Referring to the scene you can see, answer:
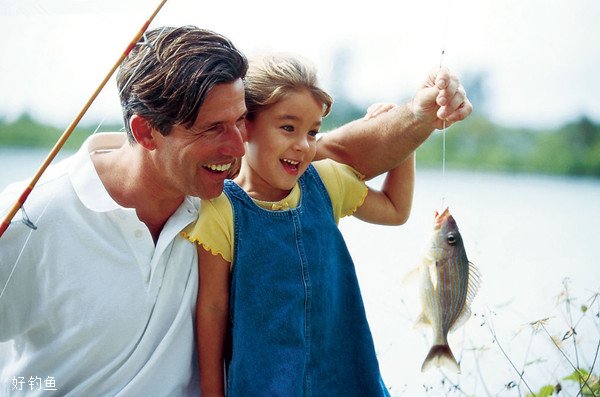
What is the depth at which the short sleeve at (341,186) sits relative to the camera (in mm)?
2512

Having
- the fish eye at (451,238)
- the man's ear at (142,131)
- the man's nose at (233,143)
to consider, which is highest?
the man's ear at (142,131)

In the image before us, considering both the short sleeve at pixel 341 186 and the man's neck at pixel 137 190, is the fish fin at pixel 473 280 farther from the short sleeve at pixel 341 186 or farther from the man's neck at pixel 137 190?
the man's neck at pixel 137 190

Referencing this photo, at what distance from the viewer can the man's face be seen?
2.20 metres

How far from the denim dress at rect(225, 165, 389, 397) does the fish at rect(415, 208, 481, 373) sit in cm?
27

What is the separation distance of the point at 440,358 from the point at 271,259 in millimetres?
543

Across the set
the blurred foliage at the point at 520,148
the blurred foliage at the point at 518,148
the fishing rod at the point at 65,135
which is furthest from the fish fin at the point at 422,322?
the blurred foliage at the point at 520,148

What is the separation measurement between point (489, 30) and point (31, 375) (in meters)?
9.29

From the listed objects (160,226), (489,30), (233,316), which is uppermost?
(489,30)

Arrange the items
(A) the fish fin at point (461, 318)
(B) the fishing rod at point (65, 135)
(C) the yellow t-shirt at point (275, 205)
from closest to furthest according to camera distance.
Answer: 1. (B) the fishing rod at point (65, 135)
2. (C) the yellow t-shirt at point (275, 205)
3. (A) the fish fin at point (461, 318)

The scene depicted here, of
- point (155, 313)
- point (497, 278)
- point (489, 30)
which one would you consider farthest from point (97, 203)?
point (489, 30)

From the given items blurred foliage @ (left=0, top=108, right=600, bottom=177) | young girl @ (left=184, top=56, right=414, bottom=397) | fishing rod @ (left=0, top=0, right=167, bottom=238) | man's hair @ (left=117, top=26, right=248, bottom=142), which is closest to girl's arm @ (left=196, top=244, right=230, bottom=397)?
young girl @ (left=184, top=56, right=414, bottom=397)

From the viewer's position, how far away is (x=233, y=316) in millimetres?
2314

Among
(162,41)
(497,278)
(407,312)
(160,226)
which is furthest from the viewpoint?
(497,278)

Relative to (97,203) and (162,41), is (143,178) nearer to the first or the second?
(97,203)
